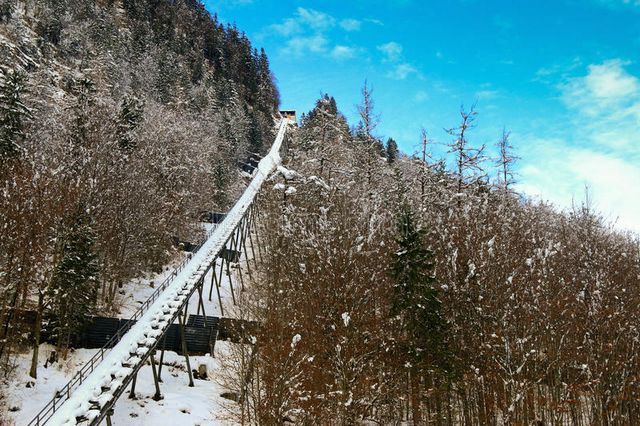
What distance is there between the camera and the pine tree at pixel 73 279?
2634 cm

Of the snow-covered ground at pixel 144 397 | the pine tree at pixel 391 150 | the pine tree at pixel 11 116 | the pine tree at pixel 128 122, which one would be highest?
the pine tree at pixel 391 150

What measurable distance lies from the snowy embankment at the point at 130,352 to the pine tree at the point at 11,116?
1478 centimetres

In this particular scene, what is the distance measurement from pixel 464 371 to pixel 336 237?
1017 centimetres

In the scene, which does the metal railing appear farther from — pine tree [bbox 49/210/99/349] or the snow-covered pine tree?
the snow-covered pine tree

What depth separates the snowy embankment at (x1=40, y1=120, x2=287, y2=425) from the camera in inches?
604

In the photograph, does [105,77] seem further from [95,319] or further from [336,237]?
[336,237]

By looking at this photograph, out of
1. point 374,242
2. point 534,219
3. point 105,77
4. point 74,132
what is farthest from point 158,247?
point 105,77

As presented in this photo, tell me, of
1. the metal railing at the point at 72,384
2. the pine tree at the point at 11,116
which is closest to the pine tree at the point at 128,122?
the pine tree at the point at 11,116

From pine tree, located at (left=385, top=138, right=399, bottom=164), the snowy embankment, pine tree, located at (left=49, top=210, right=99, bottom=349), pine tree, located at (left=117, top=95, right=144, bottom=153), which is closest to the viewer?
the snowy embankment

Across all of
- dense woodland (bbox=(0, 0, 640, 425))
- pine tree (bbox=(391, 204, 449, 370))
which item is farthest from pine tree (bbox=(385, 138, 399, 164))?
pine tree (bbox=(391, 204, 449, 370))

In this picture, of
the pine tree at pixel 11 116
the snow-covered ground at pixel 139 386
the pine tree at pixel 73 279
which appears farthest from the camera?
the pine tree at pixel 11 116

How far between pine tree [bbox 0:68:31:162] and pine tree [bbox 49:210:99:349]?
7.69 meters

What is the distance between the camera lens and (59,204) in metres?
24.7

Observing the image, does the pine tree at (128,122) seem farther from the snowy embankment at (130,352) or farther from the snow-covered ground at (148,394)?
the snow-covered ground at (148,394)
